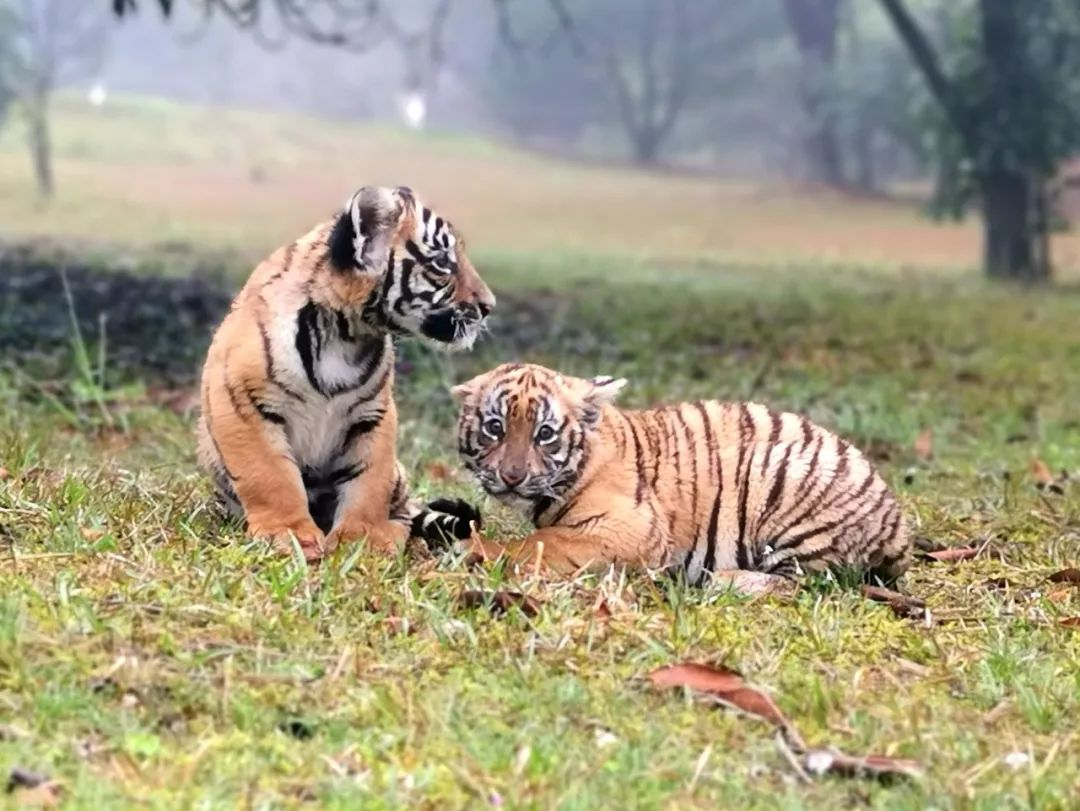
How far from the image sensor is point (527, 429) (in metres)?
4.18

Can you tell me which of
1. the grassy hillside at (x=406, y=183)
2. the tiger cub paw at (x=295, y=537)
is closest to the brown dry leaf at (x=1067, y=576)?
the tiger cub paw at (x=295, y=537)

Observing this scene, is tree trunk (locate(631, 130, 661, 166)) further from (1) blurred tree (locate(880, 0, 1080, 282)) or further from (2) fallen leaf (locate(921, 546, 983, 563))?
(2) fallen leaf (locate(921, 546, 983, 563))

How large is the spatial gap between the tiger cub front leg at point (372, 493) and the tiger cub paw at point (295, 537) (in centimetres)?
6

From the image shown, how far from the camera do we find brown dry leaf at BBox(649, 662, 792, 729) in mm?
3129

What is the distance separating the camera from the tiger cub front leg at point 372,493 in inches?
164

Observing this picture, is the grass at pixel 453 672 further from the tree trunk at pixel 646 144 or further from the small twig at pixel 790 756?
the tree trunk at pixel 646 144

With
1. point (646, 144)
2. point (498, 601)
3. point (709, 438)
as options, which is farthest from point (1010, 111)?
point (646, 144)

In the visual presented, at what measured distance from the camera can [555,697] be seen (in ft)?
10.3

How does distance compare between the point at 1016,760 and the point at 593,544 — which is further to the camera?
the point at 593,544

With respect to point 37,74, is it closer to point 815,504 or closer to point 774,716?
point 815,504

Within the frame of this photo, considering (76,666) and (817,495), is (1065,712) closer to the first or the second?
(817,495)

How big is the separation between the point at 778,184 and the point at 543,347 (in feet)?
98.8

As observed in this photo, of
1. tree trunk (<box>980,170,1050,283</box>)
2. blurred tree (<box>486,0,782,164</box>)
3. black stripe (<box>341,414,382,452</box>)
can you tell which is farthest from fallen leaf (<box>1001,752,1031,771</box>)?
blurred tree (<box>486,0,782,164</box>)

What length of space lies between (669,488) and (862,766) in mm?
1551
